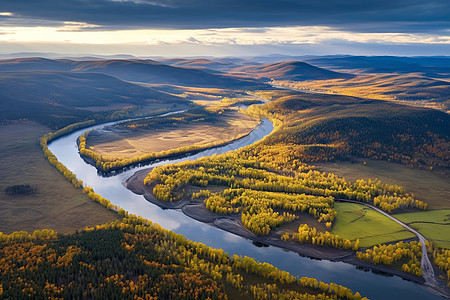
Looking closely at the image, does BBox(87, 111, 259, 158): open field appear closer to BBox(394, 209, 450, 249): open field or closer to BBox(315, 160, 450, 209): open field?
BBox(315, 160, 450, 209): open field

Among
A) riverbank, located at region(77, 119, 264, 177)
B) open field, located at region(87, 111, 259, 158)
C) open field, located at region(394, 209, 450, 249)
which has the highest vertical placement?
open field, located at region(394, 209, 450, 249)

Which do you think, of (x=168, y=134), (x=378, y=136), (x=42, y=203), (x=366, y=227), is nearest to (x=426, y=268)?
(x=366, y=227)

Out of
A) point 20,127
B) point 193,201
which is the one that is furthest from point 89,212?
point 20,127

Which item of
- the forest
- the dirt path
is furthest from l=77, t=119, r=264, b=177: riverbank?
the dirt path

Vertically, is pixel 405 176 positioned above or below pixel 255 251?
above

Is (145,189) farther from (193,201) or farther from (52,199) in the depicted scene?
(52,199)

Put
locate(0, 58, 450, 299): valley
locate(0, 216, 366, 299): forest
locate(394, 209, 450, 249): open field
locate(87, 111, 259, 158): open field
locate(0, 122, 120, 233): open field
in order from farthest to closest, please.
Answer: locate(87, 111, 259, 158): open field → locate(0, 122, 120, 233): open field → locate(394, 209, 450, 249): open field → locate(0, 58, 450, 299): valley → locate(0, 216, 366, 299): forest

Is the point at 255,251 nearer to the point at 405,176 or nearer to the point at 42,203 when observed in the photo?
the point at 42,203
